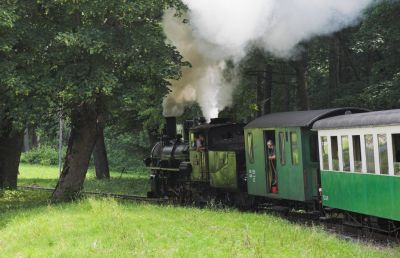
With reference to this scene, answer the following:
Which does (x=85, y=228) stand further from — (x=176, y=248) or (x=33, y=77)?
(x=33, y=77)

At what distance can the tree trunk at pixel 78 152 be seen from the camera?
763 inches

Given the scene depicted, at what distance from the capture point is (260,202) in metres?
17.5

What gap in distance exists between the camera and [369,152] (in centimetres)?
1199

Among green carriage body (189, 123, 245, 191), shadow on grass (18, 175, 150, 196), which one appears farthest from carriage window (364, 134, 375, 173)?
shadow on grass (18, 175, 150, 196)

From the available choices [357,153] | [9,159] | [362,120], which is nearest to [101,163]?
[9,159]

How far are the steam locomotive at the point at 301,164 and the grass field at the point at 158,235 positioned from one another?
3.55 ft

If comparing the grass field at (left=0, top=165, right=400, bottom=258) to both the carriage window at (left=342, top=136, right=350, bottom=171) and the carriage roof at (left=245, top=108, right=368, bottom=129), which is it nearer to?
the carriage window at (left=342, top=136, right=350, bottom=171)

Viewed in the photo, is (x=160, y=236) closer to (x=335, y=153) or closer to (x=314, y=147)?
(x=335, y=153)

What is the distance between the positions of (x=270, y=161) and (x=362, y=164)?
12.4 feet

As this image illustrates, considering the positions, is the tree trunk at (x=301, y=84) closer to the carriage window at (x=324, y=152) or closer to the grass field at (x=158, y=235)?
the grass field at (x=158, y=235)

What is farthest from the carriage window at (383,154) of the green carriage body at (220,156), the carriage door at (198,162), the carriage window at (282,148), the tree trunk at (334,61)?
the tree trunk at (334,61)

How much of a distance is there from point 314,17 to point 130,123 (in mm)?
12227

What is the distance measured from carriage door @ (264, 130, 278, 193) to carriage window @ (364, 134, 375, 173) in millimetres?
3732

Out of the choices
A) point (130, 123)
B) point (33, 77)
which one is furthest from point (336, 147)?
point (130, 123)
